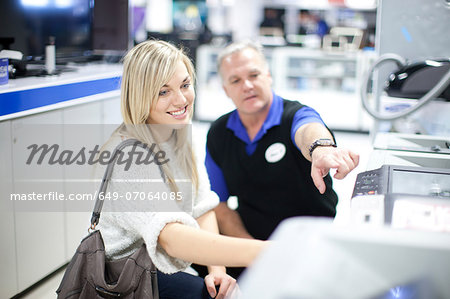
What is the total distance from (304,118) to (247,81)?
37 centimetres

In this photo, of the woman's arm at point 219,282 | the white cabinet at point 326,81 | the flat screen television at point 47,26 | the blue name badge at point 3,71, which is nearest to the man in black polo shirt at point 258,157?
the woman's arm at point 219,282

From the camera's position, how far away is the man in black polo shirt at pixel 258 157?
7.05ft

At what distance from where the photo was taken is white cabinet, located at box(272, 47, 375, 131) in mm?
6964

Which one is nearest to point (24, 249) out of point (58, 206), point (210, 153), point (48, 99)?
point (58, 206)

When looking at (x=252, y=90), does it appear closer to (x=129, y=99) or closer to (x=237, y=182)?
(x=237, y=182)

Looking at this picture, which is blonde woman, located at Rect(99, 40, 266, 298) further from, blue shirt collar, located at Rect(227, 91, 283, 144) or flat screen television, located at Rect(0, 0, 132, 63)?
flat screen television, located at Rect(0, 0, 132, 63)

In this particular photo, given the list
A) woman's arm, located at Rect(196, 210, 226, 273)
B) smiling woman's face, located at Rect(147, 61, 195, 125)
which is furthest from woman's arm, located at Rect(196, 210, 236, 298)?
smiling woman's face, located at Rect(147, 61, 195, 125)

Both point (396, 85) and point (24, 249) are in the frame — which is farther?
point (24, 249)

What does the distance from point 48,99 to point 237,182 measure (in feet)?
3.74

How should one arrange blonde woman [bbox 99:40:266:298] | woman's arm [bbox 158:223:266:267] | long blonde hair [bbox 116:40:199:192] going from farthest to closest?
long blonde hair [bbox 116:40:199:192]
blonde woman [bbox 99:40:266:298]
woman's arm [bbox 158:223:266:267]

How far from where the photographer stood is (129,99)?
1.65 meters

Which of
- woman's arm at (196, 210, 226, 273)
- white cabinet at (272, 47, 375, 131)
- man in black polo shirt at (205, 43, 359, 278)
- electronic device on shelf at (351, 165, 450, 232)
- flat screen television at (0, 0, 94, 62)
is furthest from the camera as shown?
white cabinet at (272, 47, 375, 131)

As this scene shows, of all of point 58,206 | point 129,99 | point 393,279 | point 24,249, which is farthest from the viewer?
point 58,206

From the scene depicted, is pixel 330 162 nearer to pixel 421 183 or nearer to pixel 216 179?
pixel 421 183
